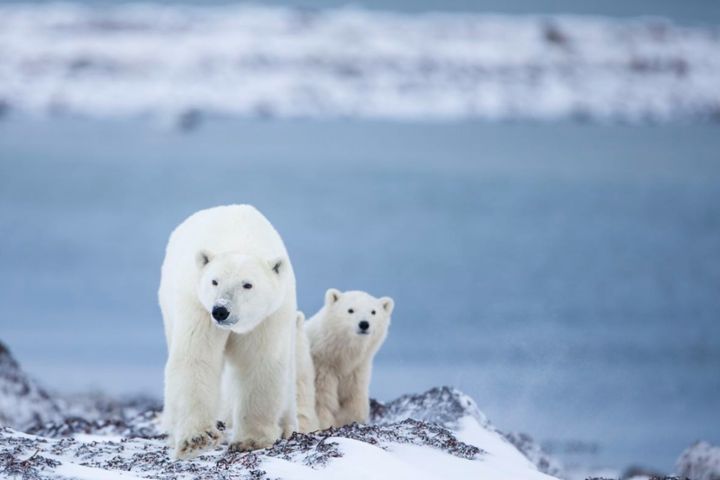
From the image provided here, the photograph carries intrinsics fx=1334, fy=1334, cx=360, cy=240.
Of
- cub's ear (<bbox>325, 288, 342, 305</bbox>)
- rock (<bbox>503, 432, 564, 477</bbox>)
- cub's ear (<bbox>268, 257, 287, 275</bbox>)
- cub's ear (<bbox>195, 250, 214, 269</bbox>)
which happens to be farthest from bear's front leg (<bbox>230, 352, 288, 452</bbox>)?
rock (<bbox>503, 432, 564, 477</bbox>)

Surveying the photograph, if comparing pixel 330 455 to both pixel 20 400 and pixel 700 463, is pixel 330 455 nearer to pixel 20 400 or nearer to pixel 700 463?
pixel 700 463

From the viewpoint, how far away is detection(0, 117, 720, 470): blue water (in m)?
11.6

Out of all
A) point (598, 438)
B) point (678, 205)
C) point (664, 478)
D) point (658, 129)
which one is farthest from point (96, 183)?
point (664, 478)

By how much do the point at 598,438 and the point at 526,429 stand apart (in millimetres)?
878

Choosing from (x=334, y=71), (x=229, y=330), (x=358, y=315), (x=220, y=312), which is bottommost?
(x=220, y=312)

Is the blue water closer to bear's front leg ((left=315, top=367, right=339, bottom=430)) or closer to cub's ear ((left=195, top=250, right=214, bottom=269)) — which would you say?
bear's front leg ((left=315, top=367, right=339, bottom=430))

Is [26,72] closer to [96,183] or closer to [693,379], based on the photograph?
[96,183]

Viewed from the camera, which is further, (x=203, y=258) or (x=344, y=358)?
(x=344, y=358)

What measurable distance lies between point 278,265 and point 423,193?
24.3m

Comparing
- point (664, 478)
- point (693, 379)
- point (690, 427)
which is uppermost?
point (693, 379)

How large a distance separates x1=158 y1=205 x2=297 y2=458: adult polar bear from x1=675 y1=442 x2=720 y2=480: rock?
2.56 m

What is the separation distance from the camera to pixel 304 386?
742cm

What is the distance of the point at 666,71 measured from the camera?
4178cm

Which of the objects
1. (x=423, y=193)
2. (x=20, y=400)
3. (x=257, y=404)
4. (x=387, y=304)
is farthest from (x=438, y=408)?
(x=423, y=193)
